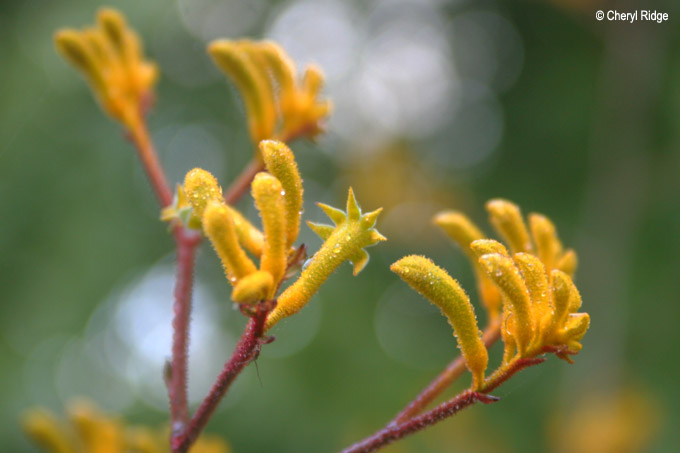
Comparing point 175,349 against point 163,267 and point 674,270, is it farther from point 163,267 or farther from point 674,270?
point 674,270

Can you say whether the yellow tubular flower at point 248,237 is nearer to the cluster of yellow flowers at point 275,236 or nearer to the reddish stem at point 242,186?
the cluster of yellow flowers at point 275,236

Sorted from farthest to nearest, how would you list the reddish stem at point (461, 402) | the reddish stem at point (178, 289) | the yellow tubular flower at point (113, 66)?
the yellow tubular flower at point (113, 66), the reddish stem at point (178, 289), the reddish stem at point (461, 402)

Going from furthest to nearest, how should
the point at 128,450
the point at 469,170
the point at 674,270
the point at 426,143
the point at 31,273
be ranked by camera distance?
1. the point at 426,143
2. the point at 469,170
3. the point at 674,270
4. the point at 31,273
5. the point at 128,450

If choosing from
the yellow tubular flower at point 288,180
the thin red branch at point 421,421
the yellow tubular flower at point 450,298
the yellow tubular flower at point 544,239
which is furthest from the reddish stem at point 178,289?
the yellow tubular flower at point 544,239

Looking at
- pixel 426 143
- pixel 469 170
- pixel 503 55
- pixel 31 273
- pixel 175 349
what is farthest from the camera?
pixel 426 143

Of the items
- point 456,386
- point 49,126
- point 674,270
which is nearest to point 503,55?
point 674,270

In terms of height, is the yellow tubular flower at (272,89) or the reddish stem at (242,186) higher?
the yellow tubular flower at (272,89)

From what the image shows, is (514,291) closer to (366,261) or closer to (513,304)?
(513,304)
